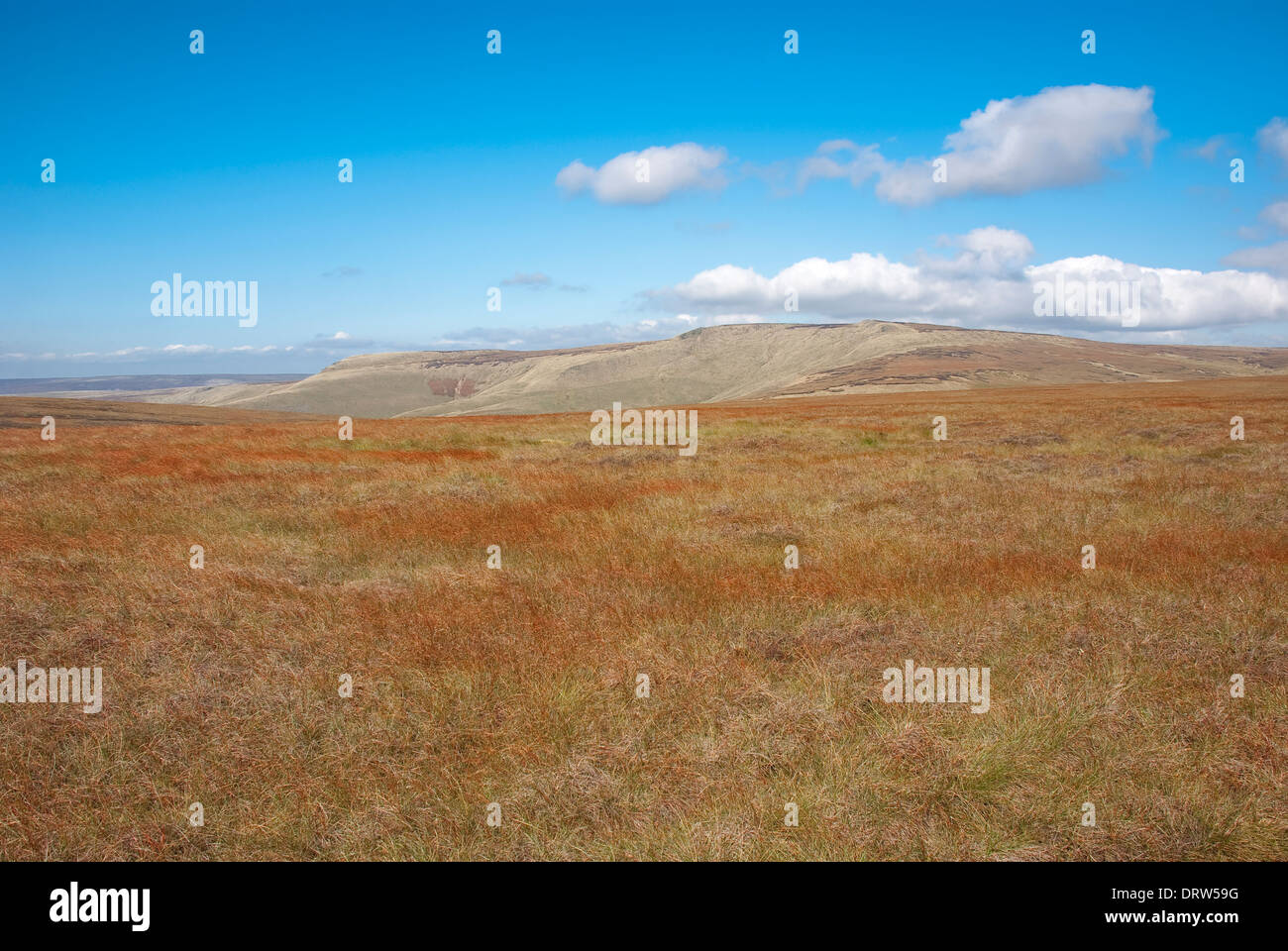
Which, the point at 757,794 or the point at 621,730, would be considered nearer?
the point at 757,794

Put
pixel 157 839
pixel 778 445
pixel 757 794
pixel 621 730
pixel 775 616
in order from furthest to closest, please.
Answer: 1. pixel 778 445
2. pixel 775 616
3. pixel 621 730
4. pixel 757 794
5. pixel 157 839

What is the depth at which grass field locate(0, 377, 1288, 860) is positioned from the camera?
4.17 m

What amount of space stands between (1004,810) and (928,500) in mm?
12098

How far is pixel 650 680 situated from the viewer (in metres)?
6.12

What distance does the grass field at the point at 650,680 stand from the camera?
4.17 metres

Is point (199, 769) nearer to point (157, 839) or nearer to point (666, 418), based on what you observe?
point (157, 839)

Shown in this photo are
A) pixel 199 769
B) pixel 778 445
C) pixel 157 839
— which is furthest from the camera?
pixel 778 445

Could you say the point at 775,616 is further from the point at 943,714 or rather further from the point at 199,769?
the point at 199,769

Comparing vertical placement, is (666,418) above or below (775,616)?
above

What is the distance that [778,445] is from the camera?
28.4 m
